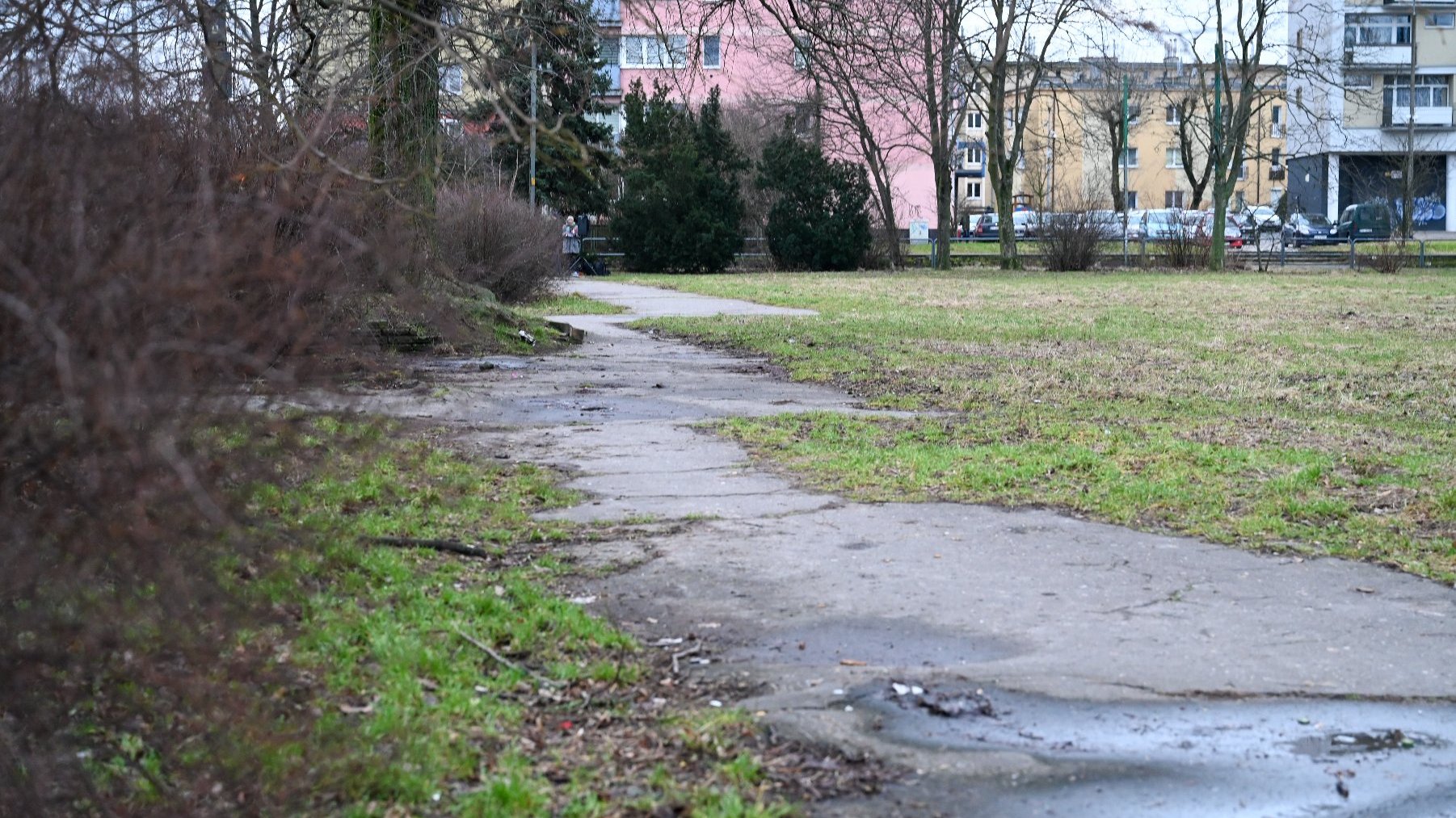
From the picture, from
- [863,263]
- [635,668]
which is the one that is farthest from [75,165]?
[863,263]

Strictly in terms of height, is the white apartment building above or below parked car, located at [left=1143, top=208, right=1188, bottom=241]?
above

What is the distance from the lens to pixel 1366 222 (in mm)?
59375

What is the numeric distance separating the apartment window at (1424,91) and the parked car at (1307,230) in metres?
7.09

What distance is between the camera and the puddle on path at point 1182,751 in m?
3.67

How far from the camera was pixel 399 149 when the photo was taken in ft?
48.8

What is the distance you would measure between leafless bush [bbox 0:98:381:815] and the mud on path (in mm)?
904

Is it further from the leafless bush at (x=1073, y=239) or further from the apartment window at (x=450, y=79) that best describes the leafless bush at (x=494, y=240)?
the leafless bush at (x=1073, y=239)

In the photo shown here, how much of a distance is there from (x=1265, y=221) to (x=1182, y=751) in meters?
60.3

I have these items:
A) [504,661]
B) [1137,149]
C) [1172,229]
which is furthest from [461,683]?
[1137,149]

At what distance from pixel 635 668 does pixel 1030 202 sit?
82424mm

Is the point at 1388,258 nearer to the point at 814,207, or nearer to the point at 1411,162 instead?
the point at 814,207

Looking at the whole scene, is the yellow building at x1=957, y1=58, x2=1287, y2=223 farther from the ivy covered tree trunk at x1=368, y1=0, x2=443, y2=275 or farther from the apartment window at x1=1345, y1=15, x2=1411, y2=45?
the ivy covered tree trunk at x1=368, y1=0, x2=443, y2=275

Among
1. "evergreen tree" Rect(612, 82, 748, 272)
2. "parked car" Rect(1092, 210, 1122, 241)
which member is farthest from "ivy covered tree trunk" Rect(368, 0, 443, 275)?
"parked car" Rect(1092, 210, 1122, 241)

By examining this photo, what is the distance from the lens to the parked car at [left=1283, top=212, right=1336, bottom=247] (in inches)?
2009
